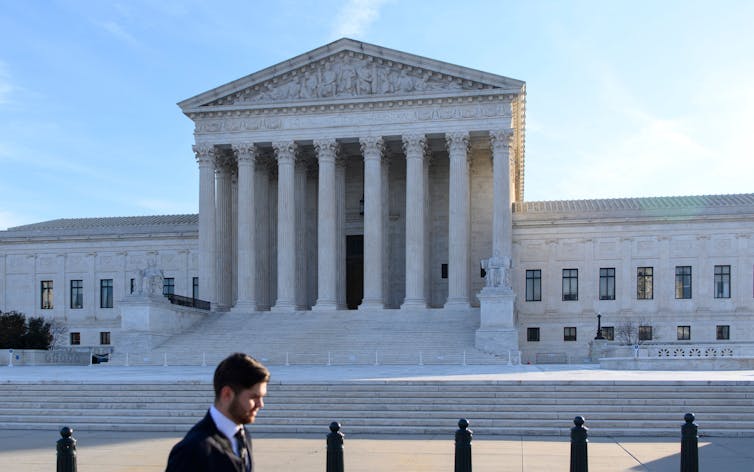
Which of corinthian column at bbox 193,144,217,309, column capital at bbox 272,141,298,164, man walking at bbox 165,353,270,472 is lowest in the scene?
man walking at bbox 165,353,270,472

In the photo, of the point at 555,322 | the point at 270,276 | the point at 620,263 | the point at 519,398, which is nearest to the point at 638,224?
the point at 620,263

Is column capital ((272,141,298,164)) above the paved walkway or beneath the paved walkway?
above

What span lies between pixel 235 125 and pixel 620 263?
29.2 meters

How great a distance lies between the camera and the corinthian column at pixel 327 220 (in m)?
60.8

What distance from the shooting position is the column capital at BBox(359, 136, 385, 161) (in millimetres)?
60656

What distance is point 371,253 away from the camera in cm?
6038

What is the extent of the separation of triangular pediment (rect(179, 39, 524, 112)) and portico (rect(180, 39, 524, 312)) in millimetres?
82

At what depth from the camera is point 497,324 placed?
163 ft

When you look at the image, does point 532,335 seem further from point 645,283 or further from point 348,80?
point 348,80

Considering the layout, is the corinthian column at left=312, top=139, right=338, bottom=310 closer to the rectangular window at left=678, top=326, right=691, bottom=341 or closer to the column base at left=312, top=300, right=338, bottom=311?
the column base at left=312, top=300, right=338, bottom=311

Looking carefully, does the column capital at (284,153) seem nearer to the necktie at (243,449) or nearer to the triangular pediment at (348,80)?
the triangular pediment at (348,80)

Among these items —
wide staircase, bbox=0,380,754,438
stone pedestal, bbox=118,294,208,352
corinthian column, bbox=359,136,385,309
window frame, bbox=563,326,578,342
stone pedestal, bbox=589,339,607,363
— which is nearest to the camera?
wide staircase, bbox=0,380,754,438

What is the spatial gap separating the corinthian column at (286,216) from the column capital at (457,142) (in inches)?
428

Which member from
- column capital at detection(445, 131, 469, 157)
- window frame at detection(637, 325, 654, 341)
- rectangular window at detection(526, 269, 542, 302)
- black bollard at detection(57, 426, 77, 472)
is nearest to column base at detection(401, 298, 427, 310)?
column capital at detection(445, 131, 469, 157)
